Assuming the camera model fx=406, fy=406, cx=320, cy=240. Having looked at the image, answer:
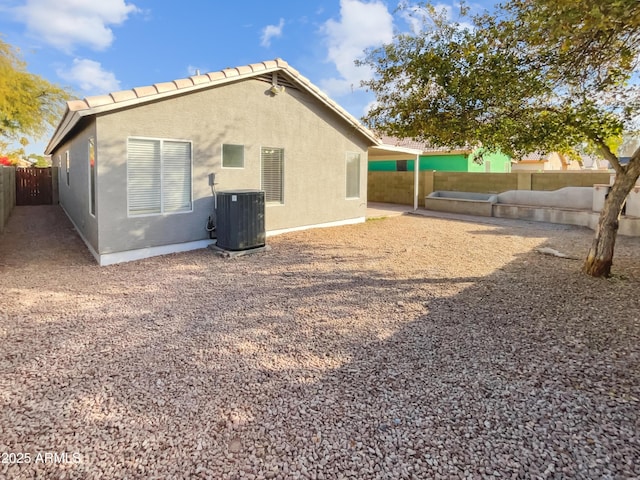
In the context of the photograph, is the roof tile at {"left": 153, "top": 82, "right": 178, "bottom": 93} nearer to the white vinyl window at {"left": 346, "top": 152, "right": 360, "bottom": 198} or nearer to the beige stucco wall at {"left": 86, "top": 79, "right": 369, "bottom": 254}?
the beige stucco wall at {"left": 86, "top": 79, "right": 369, "bottom": 254}

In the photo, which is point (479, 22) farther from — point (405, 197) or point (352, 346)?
point (405, 197)

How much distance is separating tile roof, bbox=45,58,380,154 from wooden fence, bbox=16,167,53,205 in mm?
14772

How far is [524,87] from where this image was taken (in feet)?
20.8

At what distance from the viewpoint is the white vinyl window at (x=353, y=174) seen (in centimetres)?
1313

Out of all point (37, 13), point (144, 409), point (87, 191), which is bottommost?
point (144, 409)

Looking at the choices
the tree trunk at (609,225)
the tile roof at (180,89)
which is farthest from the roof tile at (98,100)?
the tree trunk at (609,225)

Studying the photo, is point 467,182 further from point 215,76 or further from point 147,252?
point 147,252

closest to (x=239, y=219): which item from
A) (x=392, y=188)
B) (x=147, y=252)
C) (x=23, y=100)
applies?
(x=147, y=252)

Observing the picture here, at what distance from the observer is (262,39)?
47.3 feet

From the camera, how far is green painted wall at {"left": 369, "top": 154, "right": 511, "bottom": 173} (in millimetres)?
23250

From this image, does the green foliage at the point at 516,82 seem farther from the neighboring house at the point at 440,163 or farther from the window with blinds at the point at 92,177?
the neighboring house at the point at 440,163

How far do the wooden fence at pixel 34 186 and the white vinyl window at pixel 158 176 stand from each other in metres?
16.9

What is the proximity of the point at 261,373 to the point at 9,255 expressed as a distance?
794cm

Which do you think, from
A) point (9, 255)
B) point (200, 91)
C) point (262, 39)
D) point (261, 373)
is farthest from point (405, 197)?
point (261, 373)
